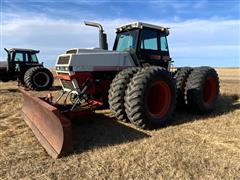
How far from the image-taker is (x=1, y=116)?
371 inches

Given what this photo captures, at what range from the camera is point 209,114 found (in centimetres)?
930

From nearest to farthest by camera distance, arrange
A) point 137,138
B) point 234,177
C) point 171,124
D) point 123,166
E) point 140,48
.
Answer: point 234,177
point 123,166
point 137,138
point 171,124
point 140,48

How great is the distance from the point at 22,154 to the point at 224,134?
3865 mm

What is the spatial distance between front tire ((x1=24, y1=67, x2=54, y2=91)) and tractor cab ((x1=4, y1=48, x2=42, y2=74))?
1.30 metres

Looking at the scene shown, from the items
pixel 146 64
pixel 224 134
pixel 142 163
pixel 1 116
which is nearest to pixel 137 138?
pixel 142 163

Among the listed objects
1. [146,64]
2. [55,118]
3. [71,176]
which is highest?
[146,64]

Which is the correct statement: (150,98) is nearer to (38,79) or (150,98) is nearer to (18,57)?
(38,79)

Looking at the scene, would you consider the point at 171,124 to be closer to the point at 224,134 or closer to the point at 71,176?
the point at 224,134

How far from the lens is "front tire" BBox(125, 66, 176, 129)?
7.26 meters

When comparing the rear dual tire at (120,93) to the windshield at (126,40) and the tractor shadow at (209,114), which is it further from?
the windshield at (126,40)

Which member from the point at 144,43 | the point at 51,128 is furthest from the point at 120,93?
the point at 144,43

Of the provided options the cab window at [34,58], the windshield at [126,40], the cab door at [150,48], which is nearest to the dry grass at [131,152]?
the cab door at [150,48]

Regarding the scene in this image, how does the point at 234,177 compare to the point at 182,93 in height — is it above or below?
below

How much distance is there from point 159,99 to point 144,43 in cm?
166
